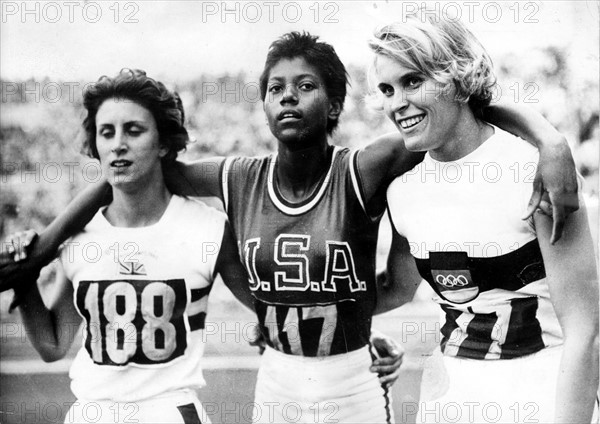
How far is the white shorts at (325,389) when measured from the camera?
2598mm

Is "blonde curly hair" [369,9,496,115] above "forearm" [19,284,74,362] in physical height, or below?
above

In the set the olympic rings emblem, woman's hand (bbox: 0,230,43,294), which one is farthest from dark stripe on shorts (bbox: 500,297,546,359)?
woman's hand (bbox: 0,230,43,294)

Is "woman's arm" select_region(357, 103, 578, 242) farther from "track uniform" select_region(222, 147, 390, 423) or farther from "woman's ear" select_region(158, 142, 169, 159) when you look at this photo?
"woman's ear" select_region(158, 142, 169, 159)

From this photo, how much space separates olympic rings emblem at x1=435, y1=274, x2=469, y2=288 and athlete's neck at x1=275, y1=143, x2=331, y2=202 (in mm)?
529

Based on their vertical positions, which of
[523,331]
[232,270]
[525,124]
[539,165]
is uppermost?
[525,124]

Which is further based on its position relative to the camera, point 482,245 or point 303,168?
point 303,168

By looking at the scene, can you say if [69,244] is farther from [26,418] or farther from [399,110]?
[399,110]

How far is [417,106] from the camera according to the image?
251 cm

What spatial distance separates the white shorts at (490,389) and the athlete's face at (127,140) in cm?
121

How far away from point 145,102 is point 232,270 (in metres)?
0.66

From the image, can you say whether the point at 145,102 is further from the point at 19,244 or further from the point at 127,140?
the point at 19,244

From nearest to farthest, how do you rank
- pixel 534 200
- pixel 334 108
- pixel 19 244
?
pixel 534 200 < pixel 334 108 < pixel 19 244

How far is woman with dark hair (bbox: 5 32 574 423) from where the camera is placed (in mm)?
2574

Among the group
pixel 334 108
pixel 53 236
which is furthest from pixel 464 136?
pixel 53 236
